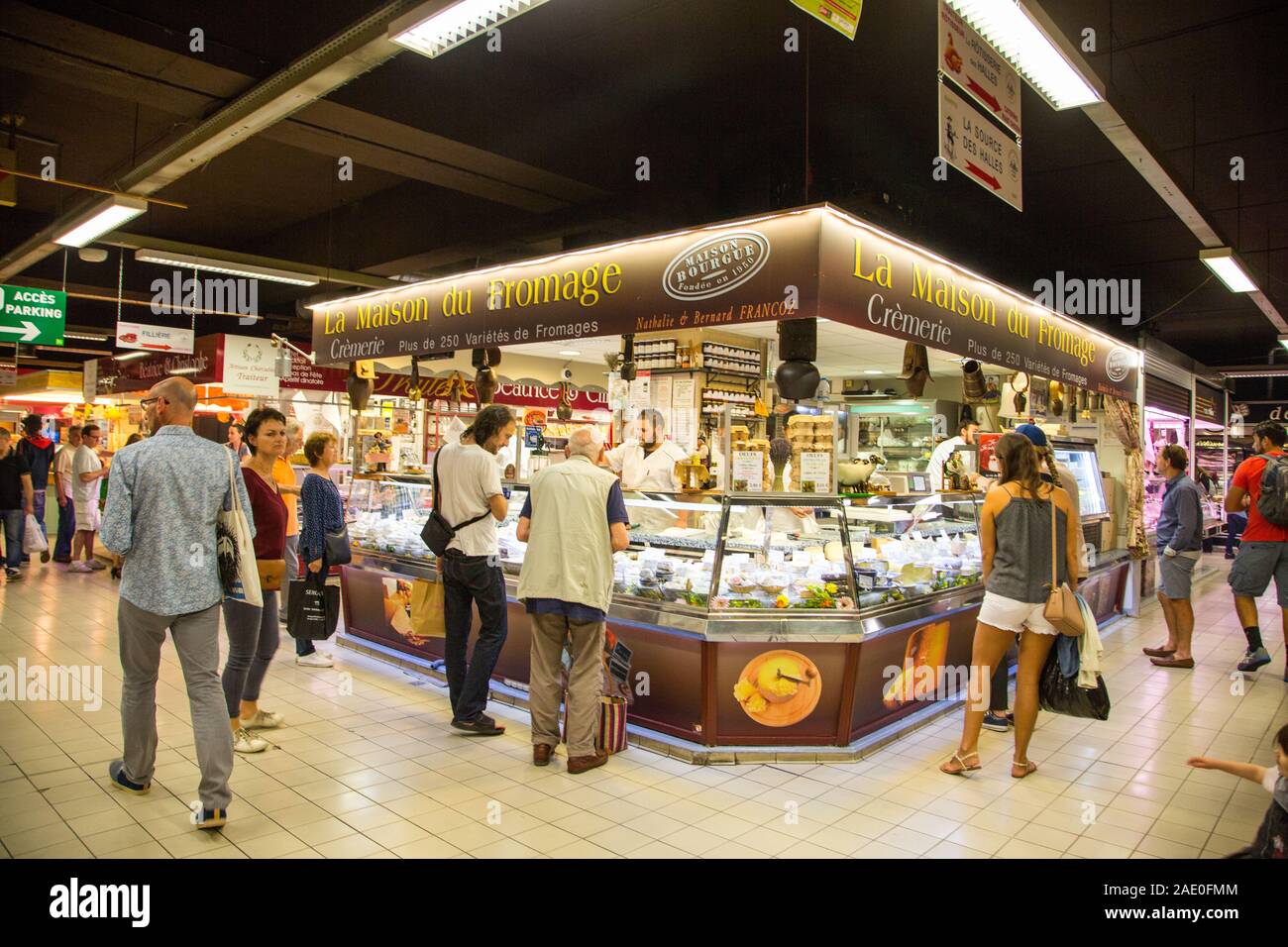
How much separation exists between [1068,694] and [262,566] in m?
4.17

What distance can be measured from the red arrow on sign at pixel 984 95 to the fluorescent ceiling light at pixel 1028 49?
0.83ft

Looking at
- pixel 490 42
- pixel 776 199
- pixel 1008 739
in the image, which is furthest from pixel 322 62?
pixel 1008 739

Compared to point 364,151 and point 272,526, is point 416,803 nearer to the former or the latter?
point 272,526

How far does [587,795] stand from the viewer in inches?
152

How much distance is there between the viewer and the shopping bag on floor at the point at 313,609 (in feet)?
15.7

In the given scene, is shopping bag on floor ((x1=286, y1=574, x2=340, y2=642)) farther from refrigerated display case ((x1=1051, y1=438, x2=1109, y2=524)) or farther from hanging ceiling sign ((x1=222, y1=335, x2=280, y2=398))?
hanging ceiling sign ((x1=222, y1=335, x2=280, y2=398))

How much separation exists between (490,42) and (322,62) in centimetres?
139

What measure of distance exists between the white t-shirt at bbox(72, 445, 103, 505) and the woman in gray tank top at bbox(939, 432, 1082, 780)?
1063cm

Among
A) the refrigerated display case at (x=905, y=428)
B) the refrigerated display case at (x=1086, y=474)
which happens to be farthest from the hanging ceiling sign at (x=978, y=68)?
the refrigerated display case at (x=905, y=428)

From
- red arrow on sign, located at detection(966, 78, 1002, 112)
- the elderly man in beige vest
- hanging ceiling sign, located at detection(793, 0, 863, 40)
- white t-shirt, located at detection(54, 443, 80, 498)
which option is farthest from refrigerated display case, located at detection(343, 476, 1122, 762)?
white t-shirt, located at detection(54, 443, 80, 498)

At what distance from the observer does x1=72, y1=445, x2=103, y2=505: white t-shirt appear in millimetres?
10547

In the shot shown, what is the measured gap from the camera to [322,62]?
491 cm

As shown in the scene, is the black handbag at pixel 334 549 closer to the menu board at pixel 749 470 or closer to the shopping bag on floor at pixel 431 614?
the shopping bag on floor at pixel 431 614

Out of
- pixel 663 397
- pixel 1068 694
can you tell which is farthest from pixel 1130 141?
pixel 663 397
